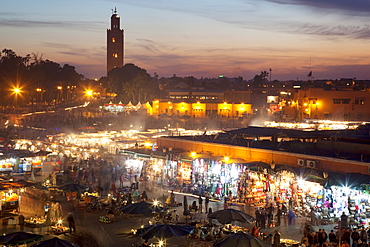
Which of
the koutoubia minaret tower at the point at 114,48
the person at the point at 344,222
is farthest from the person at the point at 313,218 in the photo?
the koutoubia minaret tower at the point at 114,48

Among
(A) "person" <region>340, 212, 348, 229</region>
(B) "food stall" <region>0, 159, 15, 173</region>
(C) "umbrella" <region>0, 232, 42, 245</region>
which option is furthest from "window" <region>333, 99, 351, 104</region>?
(C) "umbrella" <region>0, 232, 42, 245</region>

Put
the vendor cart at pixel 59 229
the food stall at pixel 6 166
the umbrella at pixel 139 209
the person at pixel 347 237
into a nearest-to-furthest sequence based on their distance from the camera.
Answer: the person at pixel 347 237 → the vendor cart at pixel 59 229 → the umbrella at pixel 139 209 → the food stall at pixel 6 166

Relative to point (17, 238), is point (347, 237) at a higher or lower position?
lower

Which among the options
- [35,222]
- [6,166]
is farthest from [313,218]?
[6,166]

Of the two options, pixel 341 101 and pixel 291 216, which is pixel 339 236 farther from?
pixel 341 101

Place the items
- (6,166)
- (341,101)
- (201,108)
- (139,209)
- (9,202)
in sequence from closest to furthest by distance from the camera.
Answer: (139,209) → (9,202) → (6,166) → (341,101) → (201,108)

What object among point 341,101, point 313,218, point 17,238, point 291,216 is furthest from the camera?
point 341,101

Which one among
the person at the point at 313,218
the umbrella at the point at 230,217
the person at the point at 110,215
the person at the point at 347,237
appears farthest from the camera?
the person at the point at 110,215

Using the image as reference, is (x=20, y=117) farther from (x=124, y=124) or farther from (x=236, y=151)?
(x=236, y=151)

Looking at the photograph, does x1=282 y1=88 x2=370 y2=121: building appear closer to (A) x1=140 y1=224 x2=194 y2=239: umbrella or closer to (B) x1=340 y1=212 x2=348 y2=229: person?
(B) x1=340 y1=212 x2=348 y2=229: person

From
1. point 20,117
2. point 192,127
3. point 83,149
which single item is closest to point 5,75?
point 20,117

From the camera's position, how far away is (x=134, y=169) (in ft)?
90.5

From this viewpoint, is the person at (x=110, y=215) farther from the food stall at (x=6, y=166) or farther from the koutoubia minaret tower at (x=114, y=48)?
the koutoubia minaret tower at (x=114, y=48)

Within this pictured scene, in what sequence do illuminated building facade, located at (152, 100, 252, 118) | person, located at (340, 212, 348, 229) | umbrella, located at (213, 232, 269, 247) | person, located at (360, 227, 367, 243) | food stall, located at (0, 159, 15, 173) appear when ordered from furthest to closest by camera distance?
illuminated building facade, located at (152, 100, 252, 118) < food stall, located at (0, 159, 15, 173) < person, located at (340, 212, 348, 229) < person, located at (360, 227, 367, 243) < umbrella, located at (213, 232, 269, 247)
